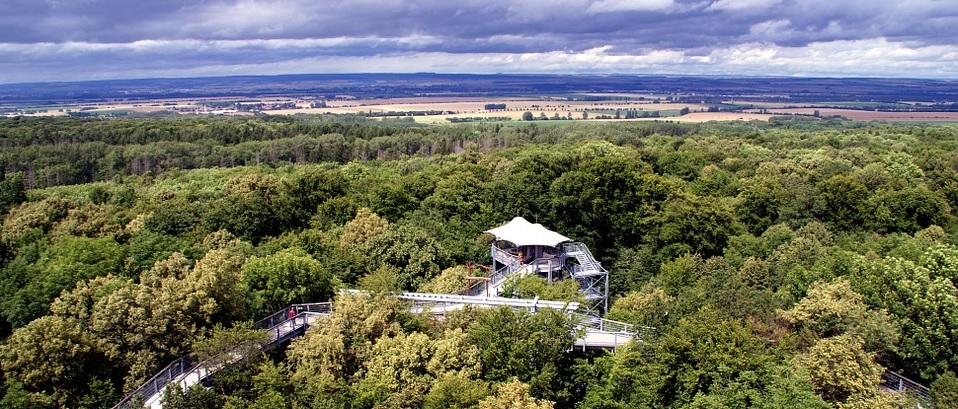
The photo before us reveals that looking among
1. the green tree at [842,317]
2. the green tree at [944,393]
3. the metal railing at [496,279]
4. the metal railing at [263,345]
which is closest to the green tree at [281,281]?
the metal railing at [263,345]

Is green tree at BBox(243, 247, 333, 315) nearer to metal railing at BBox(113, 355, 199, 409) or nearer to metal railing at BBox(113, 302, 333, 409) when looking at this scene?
metal railing at BBox(113, 302, 333, 409)

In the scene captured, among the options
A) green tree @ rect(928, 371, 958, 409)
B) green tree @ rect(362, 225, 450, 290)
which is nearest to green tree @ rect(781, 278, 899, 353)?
green tree @ rect(928, 371, 958, 409)

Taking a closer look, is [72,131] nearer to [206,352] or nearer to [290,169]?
[290,169]

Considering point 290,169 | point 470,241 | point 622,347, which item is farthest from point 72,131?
point 622,347

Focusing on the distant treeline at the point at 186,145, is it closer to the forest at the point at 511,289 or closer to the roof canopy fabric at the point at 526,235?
the forest at the point at 511,289

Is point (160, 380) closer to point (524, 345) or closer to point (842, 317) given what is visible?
point (524, 345)
